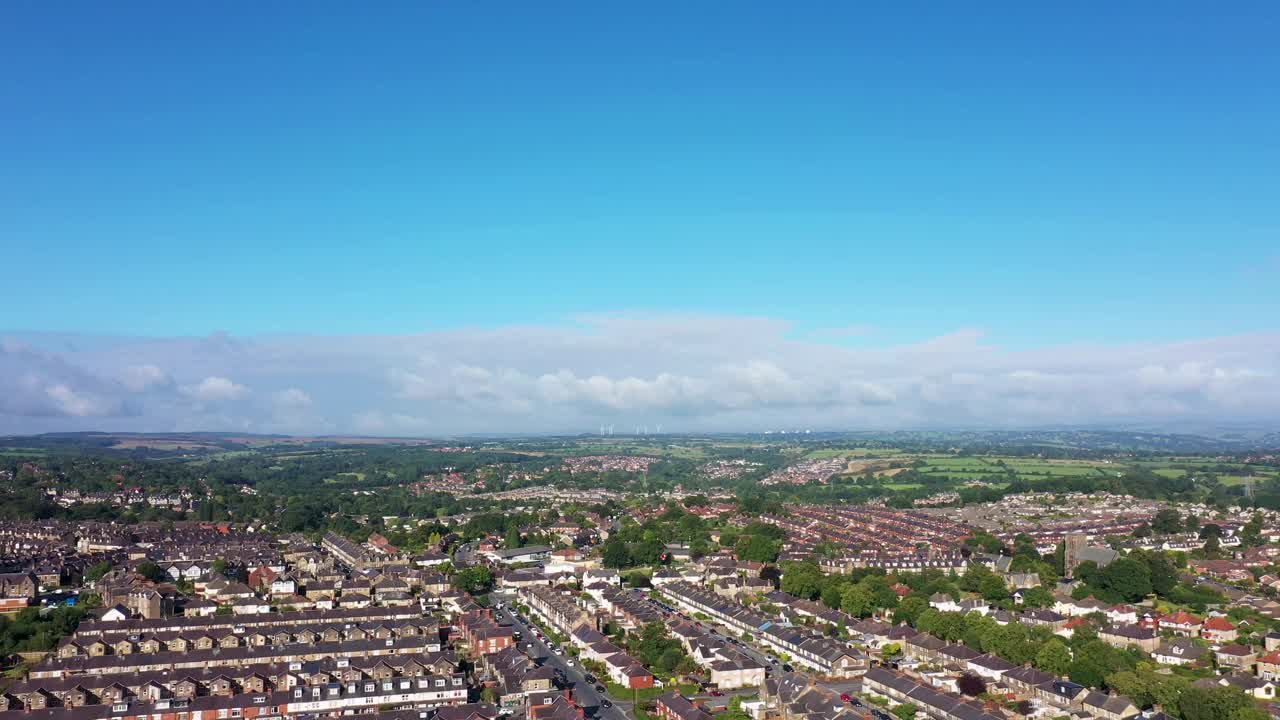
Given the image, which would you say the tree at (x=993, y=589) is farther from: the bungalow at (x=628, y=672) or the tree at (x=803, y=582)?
the bungalow at (x=628, y=672)

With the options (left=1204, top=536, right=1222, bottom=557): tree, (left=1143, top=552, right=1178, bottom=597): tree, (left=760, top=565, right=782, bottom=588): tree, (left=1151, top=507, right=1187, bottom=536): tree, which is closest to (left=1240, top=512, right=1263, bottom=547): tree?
(left=1204, top=536, right=1222, bottom=557): tree

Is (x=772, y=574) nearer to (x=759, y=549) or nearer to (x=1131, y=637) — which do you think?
(x=759, y=549)

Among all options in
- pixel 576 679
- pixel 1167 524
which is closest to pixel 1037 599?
pixel 576 679

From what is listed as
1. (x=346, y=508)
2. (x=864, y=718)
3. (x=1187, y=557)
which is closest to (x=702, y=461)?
(x=346, y=508)

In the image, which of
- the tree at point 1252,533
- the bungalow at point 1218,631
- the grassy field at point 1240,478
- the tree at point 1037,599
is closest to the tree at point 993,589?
the tree at point 1037,599

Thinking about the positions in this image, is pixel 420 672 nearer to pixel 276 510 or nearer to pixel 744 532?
pixel 744 532
